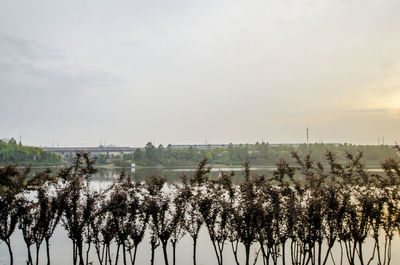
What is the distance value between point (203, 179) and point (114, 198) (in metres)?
4.11

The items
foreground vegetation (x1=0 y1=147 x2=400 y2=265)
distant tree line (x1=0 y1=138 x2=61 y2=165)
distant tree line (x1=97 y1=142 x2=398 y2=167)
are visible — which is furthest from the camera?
distant tree line (x1=97 y1=142 x2=398 y2=167)

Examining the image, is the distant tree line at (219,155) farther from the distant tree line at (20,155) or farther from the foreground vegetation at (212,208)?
the foreground vegetation at (212,208)

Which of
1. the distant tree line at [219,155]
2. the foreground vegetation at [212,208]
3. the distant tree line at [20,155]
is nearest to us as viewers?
the foreground vegetation at [212,208]

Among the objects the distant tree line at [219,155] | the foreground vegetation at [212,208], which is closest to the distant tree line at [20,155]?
the distant tree line at [219,155]

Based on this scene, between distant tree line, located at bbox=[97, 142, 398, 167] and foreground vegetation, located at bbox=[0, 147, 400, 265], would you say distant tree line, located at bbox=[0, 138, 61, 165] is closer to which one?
distant tree line, located at bbox=[97, 142, 398, 167]

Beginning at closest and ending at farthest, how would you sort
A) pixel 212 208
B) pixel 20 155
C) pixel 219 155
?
pixel 212 208, pixel 20 155, pixel 219 155

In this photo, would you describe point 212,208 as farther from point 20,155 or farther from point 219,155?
point 219,155

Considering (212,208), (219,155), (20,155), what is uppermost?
(20,155)

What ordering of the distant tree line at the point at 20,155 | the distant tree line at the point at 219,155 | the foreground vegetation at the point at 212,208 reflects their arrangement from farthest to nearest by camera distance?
the distant tree line at the point at 219,155, the distant tree line at the point at 20,155, the foreground vegetation at the point at 212,208

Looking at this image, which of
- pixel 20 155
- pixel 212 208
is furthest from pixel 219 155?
pixel 212 208

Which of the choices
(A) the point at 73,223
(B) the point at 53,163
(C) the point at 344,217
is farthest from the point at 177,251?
(B) the point at 53,163

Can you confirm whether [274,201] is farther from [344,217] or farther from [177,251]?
[177,251]

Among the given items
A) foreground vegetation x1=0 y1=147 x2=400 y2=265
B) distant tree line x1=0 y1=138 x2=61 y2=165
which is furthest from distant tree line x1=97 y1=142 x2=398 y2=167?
foreground vegetation x1=0 y1=147 x2=400 y2=265

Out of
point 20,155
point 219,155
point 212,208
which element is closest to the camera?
point 212,208
